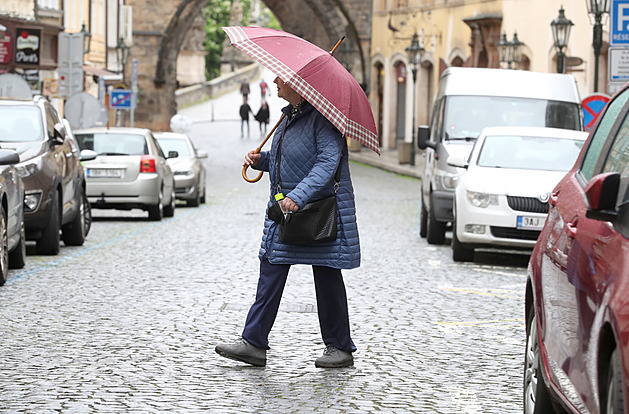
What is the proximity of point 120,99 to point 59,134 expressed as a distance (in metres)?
27.7

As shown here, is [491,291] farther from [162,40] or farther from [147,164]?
[162,40]

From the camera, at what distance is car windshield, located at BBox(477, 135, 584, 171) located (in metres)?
15.1

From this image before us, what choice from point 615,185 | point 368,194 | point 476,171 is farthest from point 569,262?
point 368,194

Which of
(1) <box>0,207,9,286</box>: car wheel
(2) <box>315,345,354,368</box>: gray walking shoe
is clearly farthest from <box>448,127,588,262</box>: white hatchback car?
(2) <box>315,345,354,368</box>: gray walking shoe

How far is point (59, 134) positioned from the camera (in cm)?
1524

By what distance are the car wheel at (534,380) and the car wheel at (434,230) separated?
1105cm

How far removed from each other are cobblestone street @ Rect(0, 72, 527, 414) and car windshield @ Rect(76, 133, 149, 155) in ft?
17.5

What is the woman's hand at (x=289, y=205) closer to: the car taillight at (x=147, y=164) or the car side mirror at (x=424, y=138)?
the car side mirror at (x=424, y=138)

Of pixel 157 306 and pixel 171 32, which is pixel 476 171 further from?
pixel 171 32

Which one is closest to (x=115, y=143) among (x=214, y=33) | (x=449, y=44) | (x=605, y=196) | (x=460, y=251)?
(x=460, y=251)

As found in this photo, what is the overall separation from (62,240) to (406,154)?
27987 mm

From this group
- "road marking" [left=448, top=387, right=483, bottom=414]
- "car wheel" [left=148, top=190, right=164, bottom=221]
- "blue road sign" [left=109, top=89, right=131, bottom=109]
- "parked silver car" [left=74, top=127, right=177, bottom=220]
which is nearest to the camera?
"road marking" [left=448, top=387, right=483, bottom=414]

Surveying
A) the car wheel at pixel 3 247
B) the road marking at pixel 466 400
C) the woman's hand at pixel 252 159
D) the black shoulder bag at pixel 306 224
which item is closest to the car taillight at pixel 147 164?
the car wheel at pixel 3 247

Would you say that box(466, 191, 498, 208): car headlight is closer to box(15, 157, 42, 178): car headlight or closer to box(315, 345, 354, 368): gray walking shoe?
box(15, 157, 42, 178): car headlight
